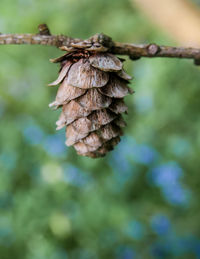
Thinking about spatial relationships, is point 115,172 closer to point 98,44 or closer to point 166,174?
point 166,174

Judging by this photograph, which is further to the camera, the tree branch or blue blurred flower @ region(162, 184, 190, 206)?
blue blurred flower @ region(162, 184, 190, 206)

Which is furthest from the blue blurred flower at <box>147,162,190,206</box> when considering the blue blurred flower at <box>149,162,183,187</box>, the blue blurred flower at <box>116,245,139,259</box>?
the blue blurred flower at <box>116,245,139,259</box>

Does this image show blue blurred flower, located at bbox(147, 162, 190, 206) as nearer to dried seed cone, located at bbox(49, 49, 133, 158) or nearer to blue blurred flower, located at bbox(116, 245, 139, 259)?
blue blurred flower, located at bbox(116, 245, 139, 259)

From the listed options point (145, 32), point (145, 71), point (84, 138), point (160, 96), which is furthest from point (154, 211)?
point (145, 32)

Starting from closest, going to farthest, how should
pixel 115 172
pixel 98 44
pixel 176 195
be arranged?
pixel 98 44 → pixel 176 195 → pixel 115 172

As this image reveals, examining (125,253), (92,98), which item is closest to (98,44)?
(92,98)

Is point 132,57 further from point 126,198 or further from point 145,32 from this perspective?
point 145,32

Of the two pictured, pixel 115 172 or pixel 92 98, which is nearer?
pixel 92 98
